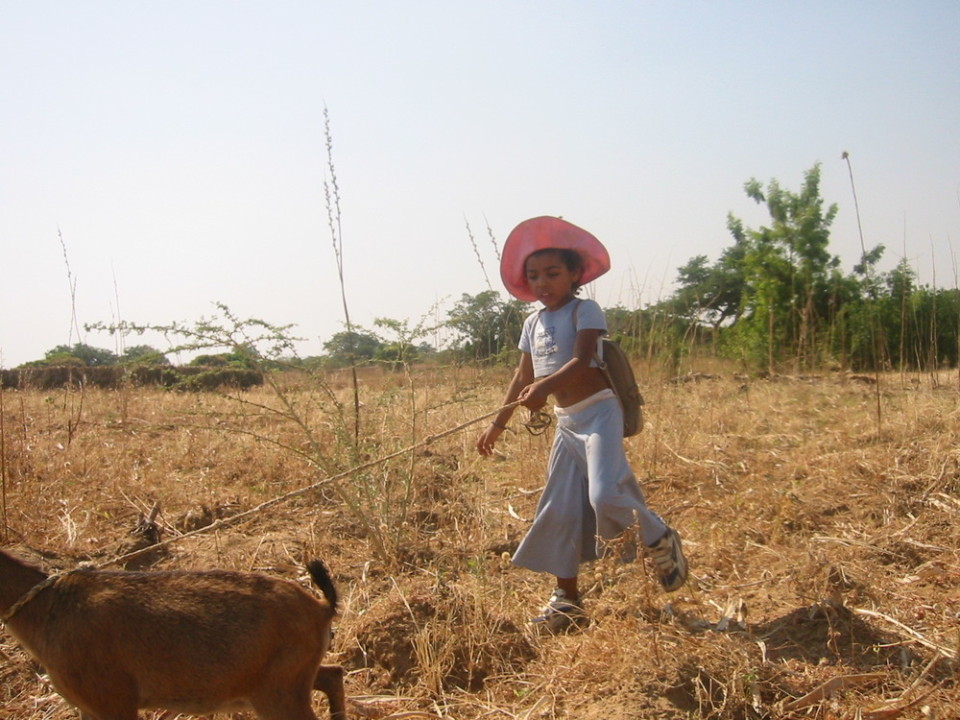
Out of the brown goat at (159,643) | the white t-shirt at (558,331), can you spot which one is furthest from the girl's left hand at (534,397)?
the brown goat at (159,643)

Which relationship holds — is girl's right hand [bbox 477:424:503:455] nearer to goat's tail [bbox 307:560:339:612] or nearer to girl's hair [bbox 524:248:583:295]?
Answer: girl's hair [bbox 524:248:583:295]

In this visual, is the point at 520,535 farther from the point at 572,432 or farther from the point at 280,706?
the point at 280,706

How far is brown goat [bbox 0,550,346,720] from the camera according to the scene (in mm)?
1959

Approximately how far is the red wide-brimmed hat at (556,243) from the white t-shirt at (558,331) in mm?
166

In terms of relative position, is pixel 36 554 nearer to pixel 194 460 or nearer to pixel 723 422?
pixel 194 460

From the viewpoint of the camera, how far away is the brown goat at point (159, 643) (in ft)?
6.43

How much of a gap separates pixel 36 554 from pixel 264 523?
48.5 inches

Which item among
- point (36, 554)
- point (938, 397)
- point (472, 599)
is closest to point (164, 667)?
point (472, 599)

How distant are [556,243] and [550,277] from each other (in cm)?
15

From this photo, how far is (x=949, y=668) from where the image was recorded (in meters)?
2.71

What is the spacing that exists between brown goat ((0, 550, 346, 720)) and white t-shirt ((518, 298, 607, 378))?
1.70m

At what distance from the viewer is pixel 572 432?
11.4 feet

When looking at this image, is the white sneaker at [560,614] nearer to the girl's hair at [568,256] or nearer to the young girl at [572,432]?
the young girl at [572,432]

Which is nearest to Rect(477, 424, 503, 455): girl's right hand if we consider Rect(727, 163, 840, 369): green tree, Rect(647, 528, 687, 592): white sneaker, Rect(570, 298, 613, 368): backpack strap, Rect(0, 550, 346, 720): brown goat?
Rect(570, 298, 613, 368): backpack strap
